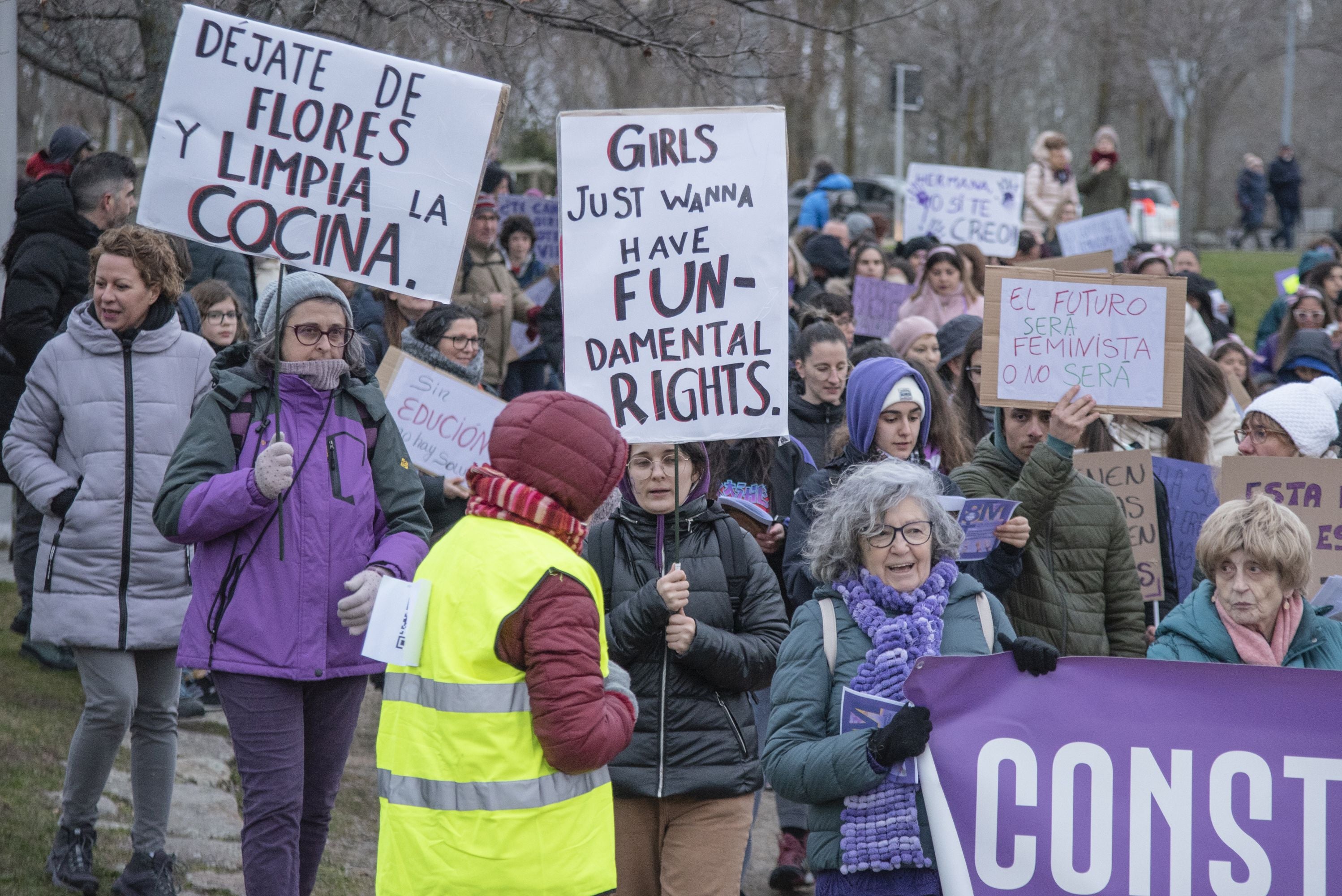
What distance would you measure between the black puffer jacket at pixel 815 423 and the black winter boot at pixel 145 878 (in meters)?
2.89

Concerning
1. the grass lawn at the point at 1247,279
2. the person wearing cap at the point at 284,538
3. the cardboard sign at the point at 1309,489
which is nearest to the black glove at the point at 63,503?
the person wearing cap at the point at 284,538

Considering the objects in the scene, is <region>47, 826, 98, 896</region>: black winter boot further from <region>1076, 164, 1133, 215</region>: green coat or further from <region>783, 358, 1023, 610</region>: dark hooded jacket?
<region>1076, 164, 1133, 215</region>: green coat

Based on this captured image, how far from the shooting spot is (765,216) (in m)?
4.65

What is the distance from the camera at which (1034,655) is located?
3.77 meters

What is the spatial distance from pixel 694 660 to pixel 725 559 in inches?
14.9

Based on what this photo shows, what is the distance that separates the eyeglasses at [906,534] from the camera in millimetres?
3842

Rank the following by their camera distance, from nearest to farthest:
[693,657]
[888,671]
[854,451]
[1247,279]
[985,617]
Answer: [888,671] → [985,617] → [693,657] → [854,451] → [1247,279]

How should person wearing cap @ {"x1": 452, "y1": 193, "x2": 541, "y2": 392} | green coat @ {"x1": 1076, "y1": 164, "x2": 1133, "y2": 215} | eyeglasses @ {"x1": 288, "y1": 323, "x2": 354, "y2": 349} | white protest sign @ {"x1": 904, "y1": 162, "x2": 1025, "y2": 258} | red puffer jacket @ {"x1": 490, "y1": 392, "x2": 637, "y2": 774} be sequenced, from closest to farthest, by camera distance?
red puffer jacket @ {"x1": 490, "y1": 392, "x2": 637, "y2": 774}
eyeglasses @ {"x1": 288, "y1": 323, "x2": 354, "y2": 349}
person wearing cap @ {"x1": 452, "y1": 193, "x2": 541, "y2": 392}
white protest sign @ {"x1": 904, "y1": 162, "x2": 1025, "y2": 258}
green coat @ {"x1": 1076, "y1": 164, "x2": 1133, "y2": 215}

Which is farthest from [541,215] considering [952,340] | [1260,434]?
[1260,434]

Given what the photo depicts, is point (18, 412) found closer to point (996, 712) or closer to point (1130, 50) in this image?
point (996, 712)

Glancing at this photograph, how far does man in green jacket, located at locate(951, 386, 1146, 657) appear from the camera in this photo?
4879 millimetres

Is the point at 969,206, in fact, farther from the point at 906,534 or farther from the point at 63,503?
the point at 906,534

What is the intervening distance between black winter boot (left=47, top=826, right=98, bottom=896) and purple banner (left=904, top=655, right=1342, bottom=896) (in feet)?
9.37

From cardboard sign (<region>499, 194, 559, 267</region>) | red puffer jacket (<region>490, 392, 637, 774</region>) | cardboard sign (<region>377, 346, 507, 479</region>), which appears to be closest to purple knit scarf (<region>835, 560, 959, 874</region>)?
red puffer jacket (<region>490, 392, 637, 774</region>)
